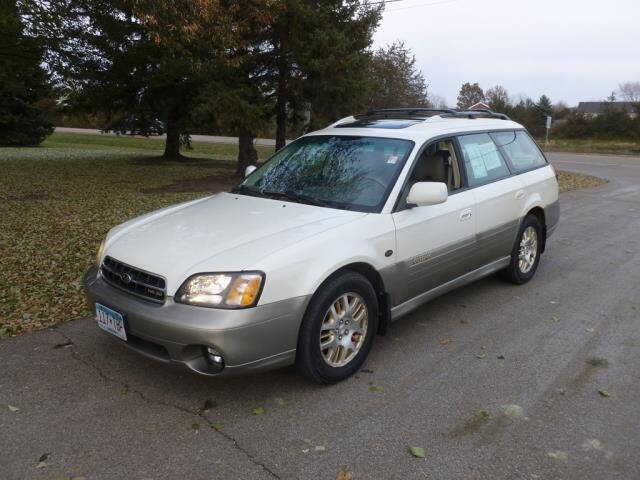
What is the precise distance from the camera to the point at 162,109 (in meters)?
17.1

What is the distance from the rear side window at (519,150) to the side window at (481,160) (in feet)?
0.55

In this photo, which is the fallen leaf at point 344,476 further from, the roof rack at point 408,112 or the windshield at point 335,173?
the roof rack at point 408,112

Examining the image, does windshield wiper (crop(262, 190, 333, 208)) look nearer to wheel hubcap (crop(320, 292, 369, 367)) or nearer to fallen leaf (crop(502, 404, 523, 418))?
wheel hubcap (crop(320, 292, 369, 367))

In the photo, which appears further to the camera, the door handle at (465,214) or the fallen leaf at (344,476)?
the door handle at (465,214)

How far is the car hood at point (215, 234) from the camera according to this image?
3.19 metres

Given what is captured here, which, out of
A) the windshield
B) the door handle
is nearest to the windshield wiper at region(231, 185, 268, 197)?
the windshield

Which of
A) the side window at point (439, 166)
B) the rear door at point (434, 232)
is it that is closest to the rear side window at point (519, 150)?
the side window at point (439, 166)

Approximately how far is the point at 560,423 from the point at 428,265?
1.47m

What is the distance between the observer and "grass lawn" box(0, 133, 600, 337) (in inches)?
198

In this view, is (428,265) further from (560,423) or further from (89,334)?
(89,334)

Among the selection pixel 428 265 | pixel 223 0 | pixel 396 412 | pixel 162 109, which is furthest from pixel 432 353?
pixel 162 109

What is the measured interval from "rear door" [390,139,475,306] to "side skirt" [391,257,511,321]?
42 mm

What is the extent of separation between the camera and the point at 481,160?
5035 millimetres

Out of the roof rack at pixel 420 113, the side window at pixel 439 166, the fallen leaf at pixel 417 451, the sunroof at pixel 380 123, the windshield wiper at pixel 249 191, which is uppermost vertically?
the roof rack at pixel 420 113
